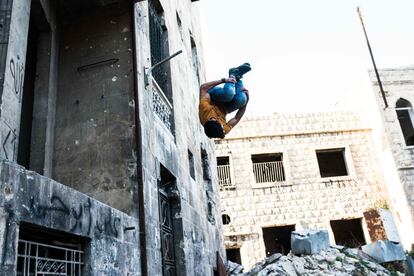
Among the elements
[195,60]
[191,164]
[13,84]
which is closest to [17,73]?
[13,84]

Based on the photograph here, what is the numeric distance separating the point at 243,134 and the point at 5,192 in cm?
1583

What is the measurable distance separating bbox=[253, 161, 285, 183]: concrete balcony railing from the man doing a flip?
38.7ft

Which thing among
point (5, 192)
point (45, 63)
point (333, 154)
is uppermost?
point (333, 154)

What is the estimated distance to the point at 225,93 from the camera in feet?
19.9

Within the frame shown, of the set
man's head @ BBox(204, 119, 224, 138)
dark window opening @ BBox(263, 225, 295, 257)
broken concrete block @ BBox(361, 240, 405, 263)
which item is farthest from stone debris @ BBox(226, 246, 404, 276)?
dark window opening @ BBox(263, 225, 295, 257)

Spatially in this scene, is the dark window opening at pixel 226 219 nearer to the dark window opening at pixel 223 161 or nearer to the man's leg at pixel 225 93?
the dark window opening at pixel 223 161

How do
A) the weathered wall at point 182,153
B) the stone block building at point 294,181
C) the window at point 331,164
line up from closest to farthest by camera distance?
the weathered wall at point 182,153 < the stone block building at point 294,181 < the window at point 331,164

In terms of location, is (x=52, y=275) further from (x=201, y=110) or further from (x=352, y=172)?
(x=352, y=172)

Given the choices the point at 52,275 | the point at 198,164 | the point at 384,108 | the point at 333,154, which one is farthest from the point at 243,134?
the point at 52,275

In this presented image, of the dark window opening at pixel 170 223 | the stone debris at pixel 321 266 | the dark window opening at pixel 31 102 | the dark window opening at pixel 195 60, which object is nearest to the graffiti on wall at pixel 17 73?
the dark window opening at pixel 31 102

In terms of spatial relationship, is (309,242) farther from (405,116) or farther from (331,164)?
(331,164)

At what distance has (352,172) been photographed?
58.5ft

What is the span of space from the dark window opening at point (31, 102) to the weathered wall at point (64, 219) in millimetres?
1794

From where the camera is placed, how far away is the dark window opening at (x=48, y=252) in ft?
10.2
